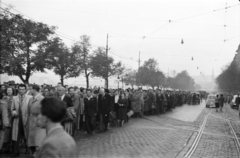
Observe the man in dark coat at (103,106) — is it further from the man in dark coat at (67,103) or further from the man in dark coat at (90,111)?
the man in dark coat at (67,103)

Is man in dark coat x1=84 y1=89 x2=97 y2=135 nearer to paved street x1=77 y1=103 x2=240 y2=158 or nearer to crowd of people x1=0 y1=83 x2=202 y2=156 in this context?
crowd of people x1=0 y1=83 x2=202 y2=156

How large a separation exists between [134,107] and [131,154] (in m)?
11.7

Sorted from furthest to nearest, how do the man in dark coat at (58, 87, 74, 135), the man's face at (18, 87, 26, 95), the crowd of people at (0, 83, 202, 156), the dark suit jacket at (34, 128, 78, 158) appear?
the man in dark coat at (58, 87, 74, 135), the man's face at (18, 87, 26, 95), the crowd of people at (0, 83, 202, 156), the dark suit jacket at (34, 128, 78, 158)

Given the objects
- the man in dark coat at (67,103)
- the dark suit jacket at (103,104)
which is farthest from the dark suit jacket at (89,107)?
the man in dark coat at (67,103)

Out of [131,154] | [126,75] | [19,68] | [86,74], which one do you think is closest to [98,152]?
[131,154]

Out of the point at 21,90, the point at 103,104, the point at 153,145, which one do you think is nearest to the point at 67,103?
the point at 21,90

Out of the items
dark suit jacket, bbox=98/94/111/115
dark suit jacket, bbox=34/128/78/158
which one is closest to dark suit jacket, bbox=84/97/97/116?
dark suit jacket, bbox=98/94/111/115

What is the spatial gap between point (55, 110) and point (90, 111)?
349 inches

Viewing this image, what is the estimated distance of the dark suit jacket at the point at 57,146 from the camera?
7.98 feet

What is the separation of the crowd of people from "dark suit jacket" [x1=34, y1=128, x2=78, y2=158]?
0.45 feet

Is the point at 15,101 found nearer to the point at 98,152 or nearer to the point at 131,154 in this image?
the point at 98,152

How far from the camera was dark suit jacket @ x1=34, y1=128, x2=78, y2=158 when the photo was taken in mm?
2434

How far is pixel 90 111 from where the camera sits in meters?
11.3

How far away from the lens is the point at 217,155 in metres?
8.13
